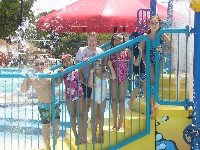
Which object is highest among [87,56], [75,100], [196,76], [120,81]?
[87,56]

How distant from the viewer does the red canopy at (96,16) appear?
51.9ft

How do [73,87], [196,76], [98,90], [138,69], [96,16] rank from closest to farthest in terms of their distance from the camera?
[196,76] < [98,90] < [73,87] < [138,69] < [96,16]

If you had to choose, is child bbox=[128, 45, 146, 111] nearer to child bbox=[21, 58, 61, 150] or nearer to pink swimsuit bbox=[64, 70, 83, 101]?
pink swimsuit bbox=[64, 70, 83, 101]

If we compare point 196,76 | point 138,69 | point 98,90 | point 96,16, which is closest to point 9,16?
point 96,16

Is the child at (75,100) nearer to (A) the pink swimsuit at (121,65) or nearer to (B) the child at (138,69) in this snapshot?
(A) the pink swimsuit at (121,65)

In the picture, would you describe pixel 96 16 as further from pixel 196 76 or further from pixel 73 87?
pixel 196 76

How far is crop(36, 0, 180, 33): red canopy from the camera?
15828 mm

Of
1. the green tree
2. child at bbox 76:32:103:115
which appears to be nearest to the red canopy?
child at bbox 76:32:103:115

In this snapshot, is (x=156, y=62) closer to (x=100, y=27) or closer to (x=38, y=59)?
(x=38, y=59)

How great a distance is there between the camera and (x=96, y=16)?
624 inches

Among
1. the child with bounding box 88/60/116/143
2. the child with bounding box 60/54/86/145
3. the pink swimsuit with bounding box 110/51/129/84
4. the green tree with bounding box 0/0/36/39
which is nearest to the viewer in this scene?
the child with bounding box 88/60/116/143

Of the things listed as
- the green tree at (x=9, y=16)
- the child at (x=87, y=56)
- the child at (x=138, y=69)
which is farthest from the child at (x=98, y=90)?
the green tree at (x=9, y=16)

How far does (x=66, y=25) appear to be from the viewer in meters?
16.7

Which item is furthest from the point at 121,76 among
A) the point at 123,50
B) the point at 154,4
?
the point at 154,4
